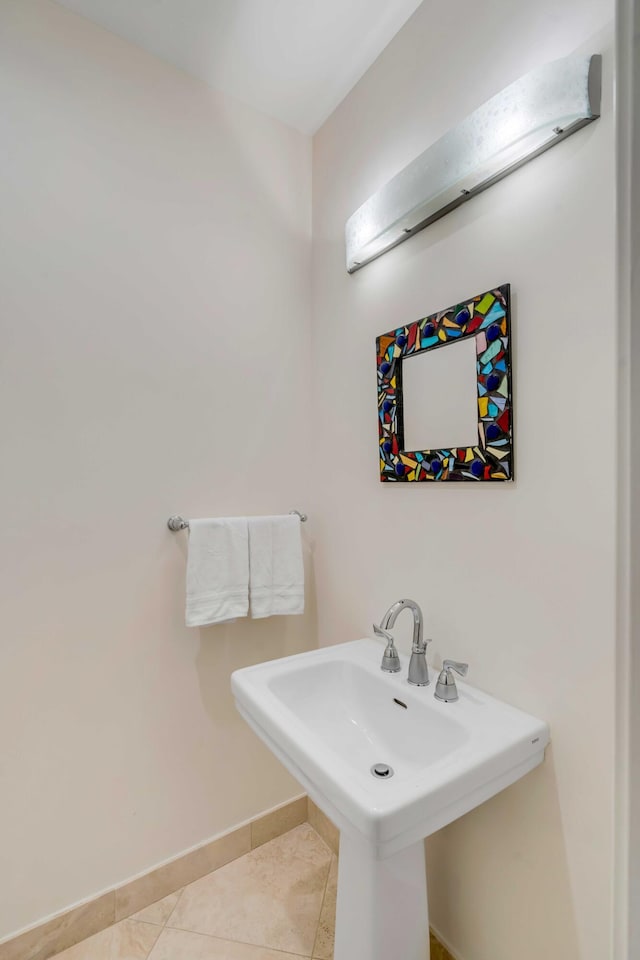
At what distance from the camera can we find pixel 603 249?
32.8 inches

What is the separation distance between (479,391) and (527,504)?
0.29 meters

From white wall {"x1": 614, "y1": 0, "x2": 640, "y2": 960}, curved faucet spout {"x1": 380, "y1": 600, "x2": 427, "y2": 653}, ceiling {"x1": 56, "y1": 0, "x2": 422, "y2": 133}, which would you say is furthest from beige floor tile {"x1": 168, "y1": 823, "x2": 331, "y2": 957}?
ceiling {"x1": 56, "y1": 0, "x2": 422, "y2": 133}

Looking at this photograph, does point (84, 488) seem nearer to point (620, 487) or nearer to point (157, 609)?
point (157, 609)

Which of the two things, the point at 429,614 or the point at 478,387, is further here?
the point at 429,614

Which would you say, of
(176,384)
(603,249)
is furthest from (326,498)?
(603,249)

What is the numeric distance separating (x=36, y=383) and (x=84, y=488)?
31 cm

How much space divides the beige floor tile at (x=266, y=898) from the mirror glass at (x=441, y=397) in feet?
4.63

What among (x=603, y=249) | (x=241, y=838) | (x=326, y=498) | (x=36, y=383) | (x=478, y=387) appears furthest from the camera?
(x=326, y=498)

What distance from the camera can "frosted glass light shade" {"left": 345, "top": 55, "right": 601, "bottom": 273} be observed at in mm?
839

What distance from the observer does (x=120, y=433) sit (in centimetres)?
134

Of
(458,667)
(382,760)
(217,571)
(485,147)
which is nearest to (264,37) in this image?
(485,147)

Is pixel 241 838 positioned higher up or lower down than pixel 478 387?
lower down

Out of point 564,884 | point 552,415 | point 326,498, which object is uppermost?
point 552,415

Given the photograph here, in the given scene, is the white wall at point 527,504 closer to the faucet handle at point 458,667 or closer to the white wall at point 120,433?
the faucet handle at point 458,667
